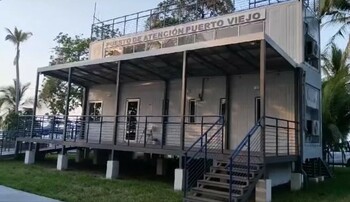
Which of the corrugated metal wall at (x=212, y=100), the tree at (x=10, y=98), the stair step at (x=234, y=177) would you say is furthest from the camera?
the tree at (x=10, y=98)

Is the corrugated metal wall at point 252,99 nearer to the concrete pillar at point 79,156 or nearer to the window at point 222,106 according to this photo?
the window at point 222,106

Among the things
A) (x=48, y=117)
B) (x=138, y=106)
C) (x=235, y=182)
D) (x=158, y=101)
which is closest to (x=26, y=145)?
(x=48, y=117)

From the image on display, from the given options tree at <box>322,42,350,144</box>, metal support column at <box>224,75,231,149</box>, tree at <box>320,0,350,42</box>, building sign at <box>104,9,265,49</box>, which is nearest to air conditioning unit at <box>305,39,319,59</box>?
building sign at <box>104,9,265,49</box>

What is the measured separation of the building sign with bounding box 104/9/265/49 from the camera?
14.7 meters

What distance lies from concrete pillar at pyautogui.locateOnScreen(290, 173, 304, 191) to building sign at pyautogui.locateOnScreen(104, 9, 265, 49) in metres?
6.18

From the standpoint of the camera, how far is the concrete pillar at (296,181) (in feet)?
39.1

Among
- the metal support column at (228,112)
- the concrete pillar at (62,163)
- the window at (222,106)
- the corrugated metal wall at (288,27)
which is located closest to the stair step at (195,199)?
the metal support column at (228,112)

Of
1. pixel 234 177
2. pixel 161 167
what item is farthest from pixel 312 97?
pixel 161 167

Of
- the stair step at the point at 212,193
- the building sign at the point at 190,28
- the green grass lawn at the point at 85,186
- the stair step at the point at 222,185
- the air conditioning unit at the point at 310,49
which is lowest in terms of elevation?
the green grass lawn at the point at 85,186

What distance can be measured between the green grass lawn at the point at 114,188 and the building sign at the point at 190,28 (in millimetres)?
6581

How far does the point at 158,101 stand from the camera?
16.7 meters

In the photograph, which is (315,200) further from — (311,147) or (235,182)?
(311,147)

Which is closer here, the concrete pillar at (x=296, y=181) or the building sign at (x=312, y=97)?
the concrete pillar at (x=296, y=181)

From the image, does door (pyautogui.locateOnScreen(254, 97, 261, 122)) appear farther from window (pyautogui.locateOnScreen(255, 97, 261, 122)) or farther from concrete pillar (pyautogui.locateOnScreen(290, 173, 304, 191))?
concrete pillar (pyautogui.locateOnScreen(290, 173, 304, 191))
